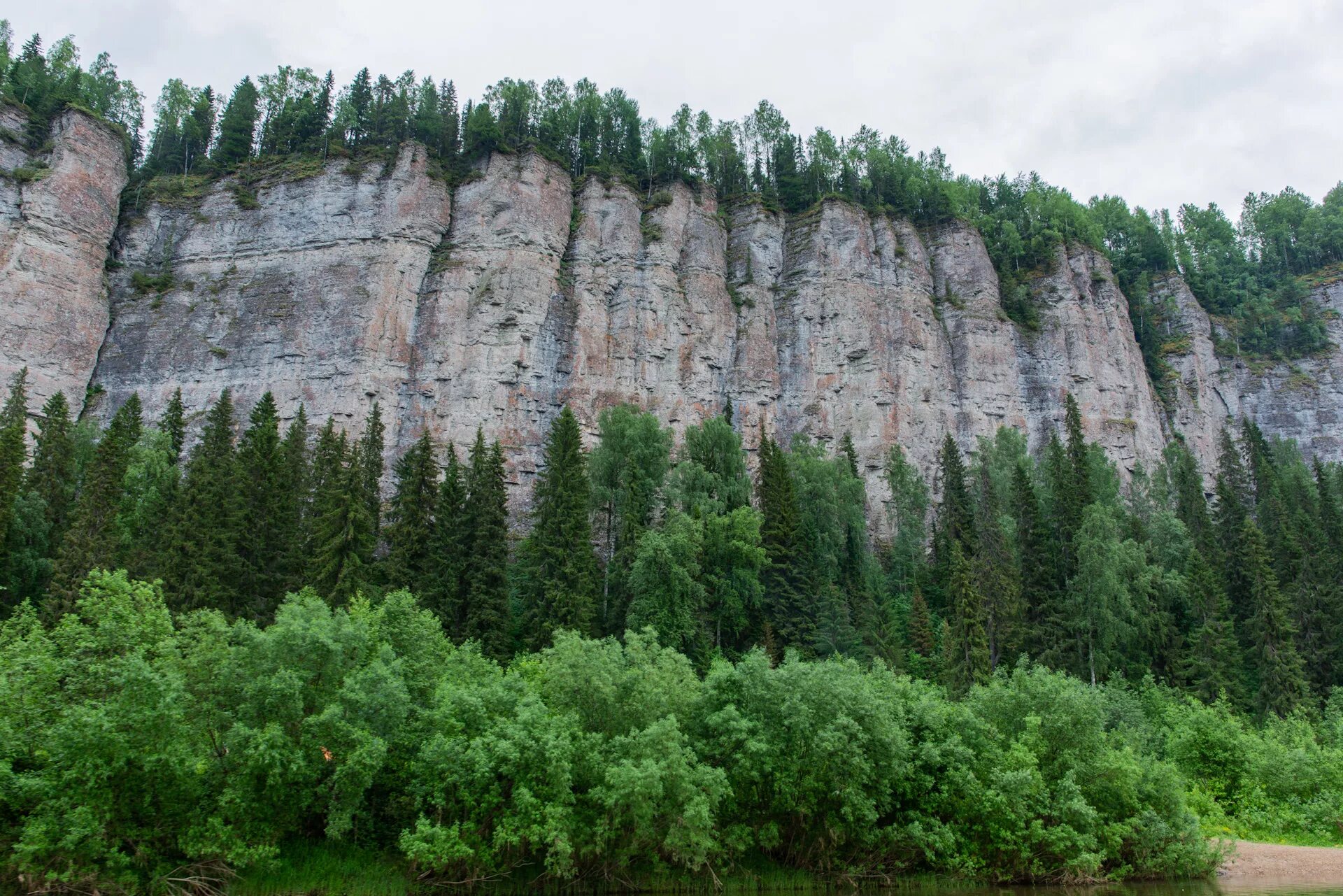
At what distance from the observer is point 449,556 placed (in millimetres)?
40250

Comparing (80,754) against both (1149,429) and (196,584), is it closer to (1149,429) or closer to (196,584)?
(196,584)

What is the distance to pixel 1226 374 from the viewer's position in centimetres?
8000

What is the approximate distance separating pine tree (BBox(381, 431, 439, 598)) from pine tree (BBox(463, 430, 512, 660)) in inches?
71.9

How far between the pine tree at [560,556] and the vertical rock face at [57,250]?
33803 millimetres

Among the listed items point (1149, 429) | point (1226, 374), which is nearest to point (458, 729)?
point (1149, 429)

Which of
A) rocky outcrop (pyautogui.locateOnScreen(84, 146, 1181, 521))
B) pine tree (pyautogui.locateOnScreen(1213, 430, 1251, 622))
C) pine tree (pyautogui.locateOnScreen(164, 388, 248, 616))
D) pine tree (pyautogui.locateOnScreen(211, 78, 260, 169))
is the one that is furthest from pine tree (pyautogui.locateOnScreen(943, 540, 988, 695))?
pine tree (pyautogui.locateOnScreen(211, 78, 260, 169))

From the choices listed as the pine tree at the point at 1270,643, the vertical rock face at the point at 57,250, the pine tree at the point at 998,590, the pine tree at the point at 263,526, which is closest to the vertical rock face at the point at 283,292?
the vertical rock face at the point at 57,250

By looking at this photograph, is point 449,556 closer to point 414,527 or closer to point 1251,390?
point 414,527

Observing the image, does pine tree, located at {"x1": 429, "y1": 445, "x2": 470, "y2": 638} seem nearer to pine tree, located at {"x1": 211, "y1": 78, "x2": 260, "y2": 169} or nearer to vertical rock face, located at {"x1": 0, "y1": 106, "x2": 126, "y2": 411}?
vertical rock face, located at {"x1": 0, "y1": 106, "x2": 126, "y2": 411}

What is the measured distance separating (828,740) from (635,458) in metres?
30.2

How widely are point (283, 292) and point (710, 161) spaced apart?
39.0 meters

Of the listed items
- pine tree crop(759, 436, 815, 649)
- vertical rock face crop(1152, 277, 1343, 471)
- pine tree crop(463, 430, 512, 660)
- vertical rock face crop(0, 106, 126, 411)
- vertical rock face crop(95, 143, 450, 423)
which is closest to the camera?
pine tree crop(463, 430, 512, 660)

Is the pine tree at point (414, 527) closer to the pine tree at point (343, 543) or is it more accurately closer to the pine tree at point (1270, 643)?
the pine tree at point (343, 543)

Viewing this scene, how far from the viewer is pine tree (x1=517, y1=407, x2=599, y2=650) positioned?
1526 inches
